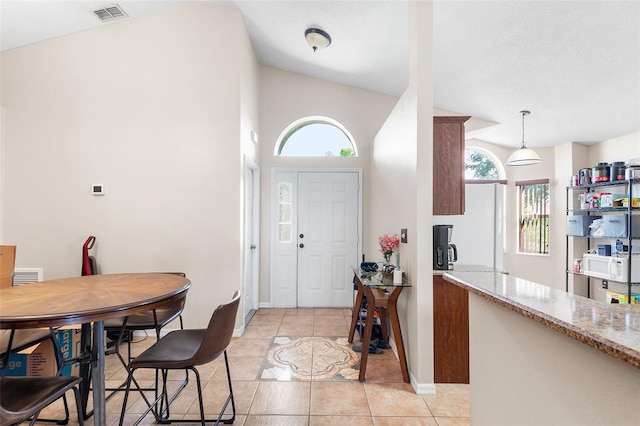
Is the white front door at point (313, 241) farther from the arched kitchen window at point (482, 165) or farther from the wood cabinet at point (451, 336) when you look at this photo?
the arched kitchen window at point (482, 165)

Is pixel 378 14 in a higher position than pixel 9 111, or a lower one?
higher

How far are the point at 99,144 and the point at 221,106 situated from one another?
4.74 ft

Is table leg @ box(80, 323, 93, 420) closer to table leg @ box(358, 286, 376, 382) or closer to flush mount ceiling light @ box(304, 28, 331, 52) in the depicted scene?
table leg @ box(358, 286, 376, 382)

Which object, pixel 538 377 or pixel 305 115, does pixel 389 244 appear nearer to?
pixel 538 377

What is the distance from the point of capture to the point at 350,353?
9.71 feet

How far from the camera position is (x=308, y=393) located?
2266mm

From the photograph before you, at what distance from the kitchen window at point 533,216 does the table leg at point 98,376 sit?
585 centimetres

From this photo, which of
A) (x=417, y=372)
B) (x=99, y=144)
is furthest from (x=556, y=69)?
(x=99, y=144)

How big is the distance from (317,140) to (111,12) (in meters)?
2.82

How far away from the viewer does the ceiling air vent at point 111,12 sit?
10.3 ft

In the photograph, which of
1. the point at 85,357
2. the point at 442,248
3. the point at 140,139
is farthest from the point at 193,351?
the point at 140,139

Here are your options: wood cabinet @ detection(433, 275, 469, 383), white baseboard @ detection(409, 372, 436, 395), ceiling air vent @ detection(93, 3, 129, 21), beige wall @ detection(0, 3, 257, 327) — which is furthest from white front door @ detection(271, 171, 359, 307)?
ceiling air vent @ detection(93, 3, 129, 21)

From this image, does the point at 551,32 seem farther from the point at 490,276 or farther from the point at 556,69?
the point at 490,276

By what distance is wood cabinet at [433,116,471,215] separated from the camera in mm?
2518
